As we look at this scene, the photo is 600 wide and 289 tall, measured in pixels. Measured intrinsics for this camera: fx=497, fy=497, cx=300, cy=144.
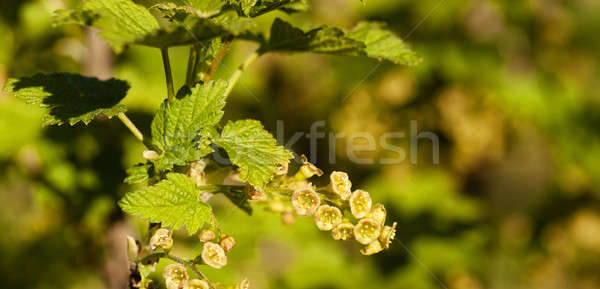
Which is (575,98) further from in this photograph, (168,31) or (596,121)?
(168,31)

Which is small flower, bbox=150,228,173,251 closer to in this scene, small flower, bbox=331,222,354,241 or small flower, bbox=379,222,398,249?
small flower, bbox=331,222,354,241

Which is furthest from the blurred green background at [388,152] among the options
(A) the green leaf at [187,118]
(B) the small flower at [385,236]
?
(B) the small flower at [385,236]

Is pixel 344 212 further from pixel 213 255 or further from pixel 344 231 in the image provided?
pixel 213 255

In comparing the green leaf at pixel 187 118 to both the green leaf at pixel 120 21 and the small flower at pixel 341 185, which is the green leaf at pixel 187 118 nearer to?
the green leaf at pixel 120 21

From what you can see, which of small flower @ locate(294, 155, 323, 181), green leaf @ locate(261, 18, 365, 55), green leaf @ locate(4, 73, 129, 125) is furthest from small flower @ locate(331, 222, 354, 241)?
green leaf @ locate(4, 73, 129, 125)

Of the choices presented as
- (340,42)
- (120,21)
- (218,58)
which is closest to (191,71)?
(218,58)

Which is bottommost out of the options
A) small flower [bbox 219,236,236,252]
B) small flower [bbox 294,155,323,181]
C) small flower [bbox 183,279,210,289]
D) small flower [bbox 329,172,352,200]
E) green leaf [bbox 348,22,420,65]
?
small flower [bbox 183,279,210,289]
